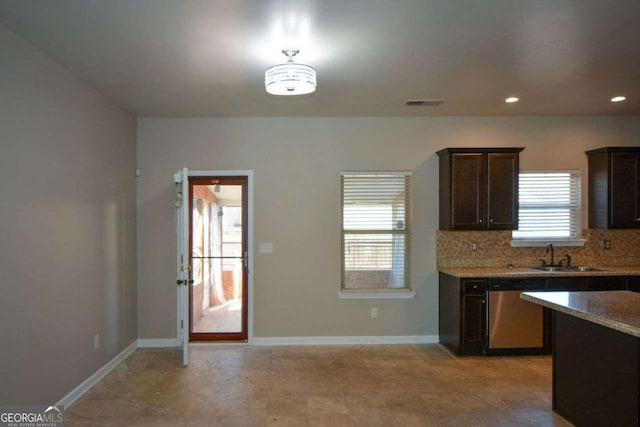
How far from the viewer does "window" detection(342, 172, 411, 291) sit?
5.12 m

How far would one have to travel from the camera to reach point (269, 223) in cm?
506

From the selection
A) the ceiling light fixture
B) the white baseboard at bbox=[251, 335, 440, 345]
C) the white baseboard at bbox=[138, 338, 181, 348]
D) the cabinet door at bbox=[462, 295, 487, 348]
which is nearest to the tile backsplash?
the cabinet door at bbox=[462, 295, 487, 348]

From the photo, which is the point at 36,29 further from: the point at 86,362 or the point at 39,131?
the point at 86,362

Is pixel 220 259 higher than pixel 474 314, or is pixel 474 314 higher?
pixel 220 259

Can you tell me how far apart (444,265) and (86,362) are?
13.0 ft

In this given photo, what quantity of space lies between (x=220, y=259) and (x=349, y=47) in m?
3.10

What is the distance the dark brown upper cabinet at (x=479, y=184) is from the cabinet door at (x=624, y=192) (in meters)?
1.17

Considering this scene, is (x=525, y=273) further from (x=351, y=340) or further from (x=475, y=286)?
(x=351, y=340)

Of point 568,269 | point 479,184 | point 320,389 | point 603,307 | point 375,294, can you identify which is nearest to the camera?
point 603,307

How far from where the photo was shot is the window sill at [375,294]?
16.6 feet

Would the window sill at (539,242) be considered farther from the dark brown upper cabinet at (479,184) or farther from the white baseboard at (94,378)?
the white baseboard at (94,378)

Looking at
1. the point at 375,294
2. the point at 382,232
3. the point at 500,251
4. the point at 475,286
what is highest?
the point at 382,232

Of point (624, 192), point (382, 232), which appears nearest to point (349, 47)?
point (382, 232)

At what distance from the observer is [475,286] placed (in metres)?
4.53
